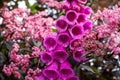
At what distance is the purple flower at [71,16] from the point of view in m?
1.78

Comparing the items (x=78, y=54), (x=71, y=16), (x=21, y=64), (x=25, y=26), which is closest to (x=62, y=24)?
(x=71, y=16)

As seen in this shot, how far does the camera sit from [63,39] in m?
1.78

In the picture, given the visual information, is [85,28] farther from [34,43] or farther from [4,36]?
[4,36]

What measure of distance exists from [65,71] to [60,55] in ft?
0.25

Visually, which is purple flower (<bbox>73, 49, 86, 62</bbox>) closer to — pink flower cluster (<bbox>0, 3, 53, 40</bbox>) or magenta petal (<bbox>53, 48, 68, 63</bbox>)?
magenta petal (<bbox>53, 48, 68, 63</bbox>)

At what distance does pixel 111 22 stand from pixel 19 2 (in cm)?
161

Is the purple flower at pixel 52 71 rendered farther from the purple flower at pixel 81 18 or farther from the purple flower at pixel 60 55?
the purple flower at pixel 81 18

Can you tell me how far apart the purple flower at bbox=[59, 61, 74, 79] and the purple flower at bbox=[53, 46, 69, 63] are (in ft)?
0.08

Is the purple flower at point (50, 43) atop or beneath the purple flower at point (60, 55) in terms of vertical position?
atop

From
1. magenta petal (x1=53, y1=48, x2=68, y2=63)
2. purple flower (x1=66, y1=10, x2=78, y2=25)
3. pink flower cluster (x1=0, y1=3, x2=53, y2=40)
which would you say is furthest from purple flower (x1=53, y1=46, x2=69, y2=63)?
pink flower cluster (x1=0, y1=3, x2=53, y2=40)

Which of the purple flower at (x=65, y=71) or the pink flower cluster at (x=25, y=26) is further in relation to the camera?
the pink flower cluster at (x=25, y=26)

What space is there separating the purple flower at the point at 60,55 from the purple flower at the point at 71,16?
0.13 m

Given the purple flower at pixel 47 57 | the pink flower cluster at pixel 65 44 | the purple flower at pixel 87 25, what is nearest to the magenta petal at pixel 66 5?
the pink flower cluster at pixel 65 44

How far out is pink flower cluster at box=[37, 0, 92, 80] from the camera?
1.78 meters
